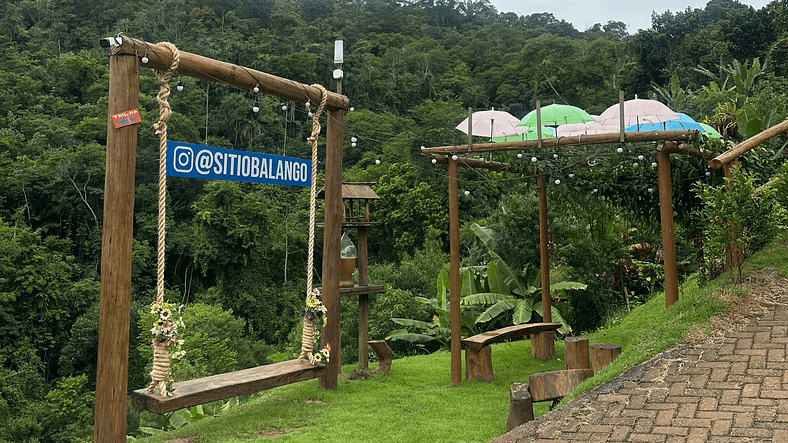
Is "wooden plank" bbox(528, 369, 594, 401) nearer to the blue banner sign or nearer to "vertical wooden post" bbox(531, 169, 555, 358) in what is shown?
the blue banner sign

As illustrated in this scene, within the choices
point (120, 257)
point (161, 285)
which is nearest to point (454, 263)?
point (161, 285)

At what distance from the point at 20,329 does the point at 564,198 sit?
69.6 ft

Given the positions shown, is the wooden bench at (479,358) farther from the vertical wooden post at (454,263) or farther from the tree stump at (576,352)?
the tree stump at (576,352)

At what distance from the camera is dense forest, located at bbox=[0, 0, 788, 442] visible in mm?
11906

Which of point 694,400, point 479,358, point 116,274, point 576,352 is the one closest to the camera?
point 694,400

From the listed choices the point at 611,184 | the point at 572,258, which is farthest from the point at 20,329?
the point at 611,184

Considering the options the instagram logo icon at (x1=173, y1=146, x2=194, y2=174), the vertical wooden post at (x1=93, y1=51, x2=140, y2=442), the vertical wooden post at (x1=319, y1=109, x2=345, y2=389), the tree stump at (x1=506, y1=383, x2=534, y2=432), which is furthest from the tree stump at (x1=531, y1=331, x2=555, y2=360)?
the vertical wooden post at (x1=93, y1=51, x2=140, y2=442)

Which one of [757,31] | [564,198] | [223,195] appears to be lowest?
[564,198]

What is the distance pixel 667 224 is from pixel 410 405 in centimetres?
323

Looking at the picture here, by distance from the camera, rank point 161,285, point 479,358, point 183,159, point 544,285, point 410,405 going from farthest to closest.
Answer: point 544,285 → point 479,358 → point 410,405 → point 183,159 → point 161,285

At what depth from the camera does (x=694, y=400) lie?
151 inches

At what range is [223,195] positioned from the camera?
2733cm

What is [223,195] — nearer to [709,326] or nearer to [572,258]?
[572,258]

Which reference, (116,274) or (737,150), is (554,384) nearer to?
(737,150)
